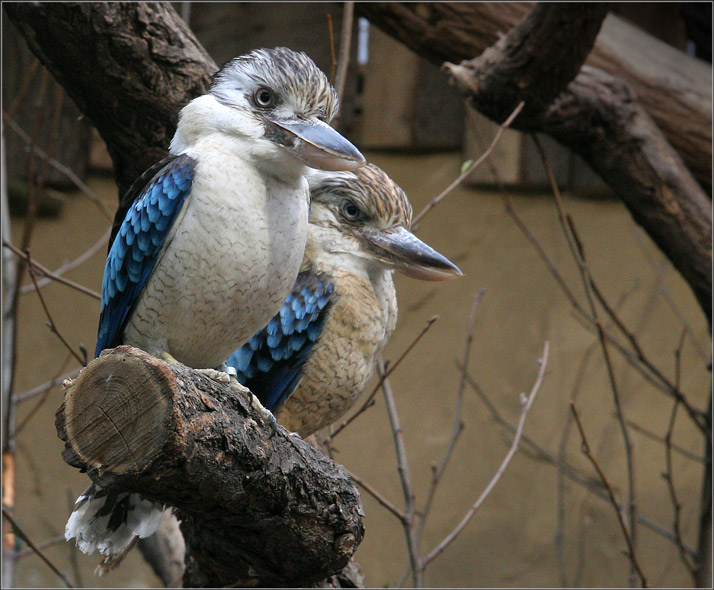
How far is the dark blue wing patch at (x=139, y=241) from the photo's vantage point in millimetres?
1523

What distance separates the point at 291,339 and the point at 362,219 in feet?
1.08

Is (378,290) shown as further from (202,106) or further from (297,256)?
(202,106)

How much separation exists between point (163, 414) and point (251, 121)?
619 millimetres

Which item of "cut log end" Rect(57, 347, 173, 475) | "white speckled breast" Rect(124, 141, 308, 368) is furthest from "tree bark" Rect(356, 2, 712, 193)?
"cut log end" Rect(57, 347, 173, 475)

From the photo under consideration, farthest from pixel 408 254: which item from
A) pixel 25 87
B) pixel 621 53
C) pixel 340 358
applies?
pixel 621 53

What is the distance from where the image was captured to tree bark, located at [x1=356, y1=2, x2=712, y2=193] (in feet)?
10.5

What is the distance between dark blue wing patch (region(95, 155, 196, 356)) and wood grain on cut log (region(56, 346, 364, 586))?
0.98 feet

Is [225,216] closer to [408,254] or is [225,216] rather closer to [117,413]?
[117,413]

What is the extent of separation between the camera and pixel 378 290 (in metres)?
2.07

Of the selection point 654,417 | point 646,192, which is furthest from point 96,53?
point 654,417

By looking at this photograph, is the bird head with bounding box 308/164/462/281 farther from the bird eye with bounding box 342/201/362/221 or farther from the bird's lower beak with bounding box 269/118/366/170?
the bird's lower beak with bounding box 269/118/366/170

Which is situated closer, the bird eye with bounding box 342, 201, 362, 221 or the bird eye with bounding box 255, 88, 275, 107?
the bird eye with bounding box 255, 88, 275, 107

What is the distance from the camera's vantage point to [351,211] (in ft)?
6.73

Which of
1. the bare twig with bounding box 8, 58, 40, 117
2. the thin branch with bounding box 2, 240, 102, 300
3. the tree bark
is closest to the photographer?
the thin branch with bounding box 2, 240, 102, 300
